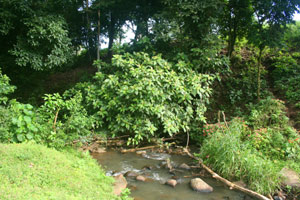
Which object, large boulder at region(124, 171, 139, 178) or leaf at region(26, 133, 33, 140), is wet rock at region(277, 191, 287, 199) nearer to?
large boulder at region(124, 171, 139, 178)

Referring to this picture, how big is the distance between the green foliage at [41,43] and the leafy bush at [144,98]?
149 cm

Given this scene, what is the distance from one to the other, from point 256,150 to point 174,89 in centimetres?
268

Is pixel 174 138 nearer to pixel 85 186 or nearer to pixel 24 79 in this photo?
pixel 85 186

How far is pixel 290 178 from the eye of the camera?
13.9 ft

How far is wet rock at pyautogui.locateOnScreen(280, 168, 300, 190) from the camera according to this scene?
412cm

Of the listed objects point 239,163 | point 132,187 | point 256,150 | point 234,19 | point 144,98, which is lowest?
point 132,187

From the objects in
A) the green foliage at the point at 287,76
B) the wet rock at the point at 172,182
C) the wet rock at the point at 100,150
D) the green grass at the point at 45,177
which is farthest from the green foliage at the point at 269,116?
the green grass at the point at 45,177

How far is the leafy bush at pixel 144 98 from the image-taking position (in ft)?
19.6

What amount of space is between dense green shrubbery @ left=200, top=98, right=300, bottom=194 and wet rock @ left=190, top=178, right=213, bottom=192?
1.59 ft

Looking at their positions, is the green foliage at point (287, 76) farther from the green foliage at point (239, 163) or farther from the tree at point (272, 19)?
the green foliage at point (239, 163)

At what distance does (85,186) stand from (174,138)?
397 centimetres

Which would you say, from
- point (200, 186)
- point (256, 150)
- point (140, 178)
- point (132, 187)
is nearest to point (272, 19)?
point (256, 150)

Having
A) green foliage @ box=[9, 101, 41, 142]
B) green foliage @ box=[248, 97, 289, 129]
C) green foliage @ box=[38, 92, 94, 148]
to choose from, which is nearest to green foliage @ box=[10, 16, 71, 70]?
green foliage @ box=[38, 92, 94, 148]

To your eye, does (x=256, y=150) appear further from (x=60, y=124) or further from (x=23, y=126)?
(x=23, y=126)
